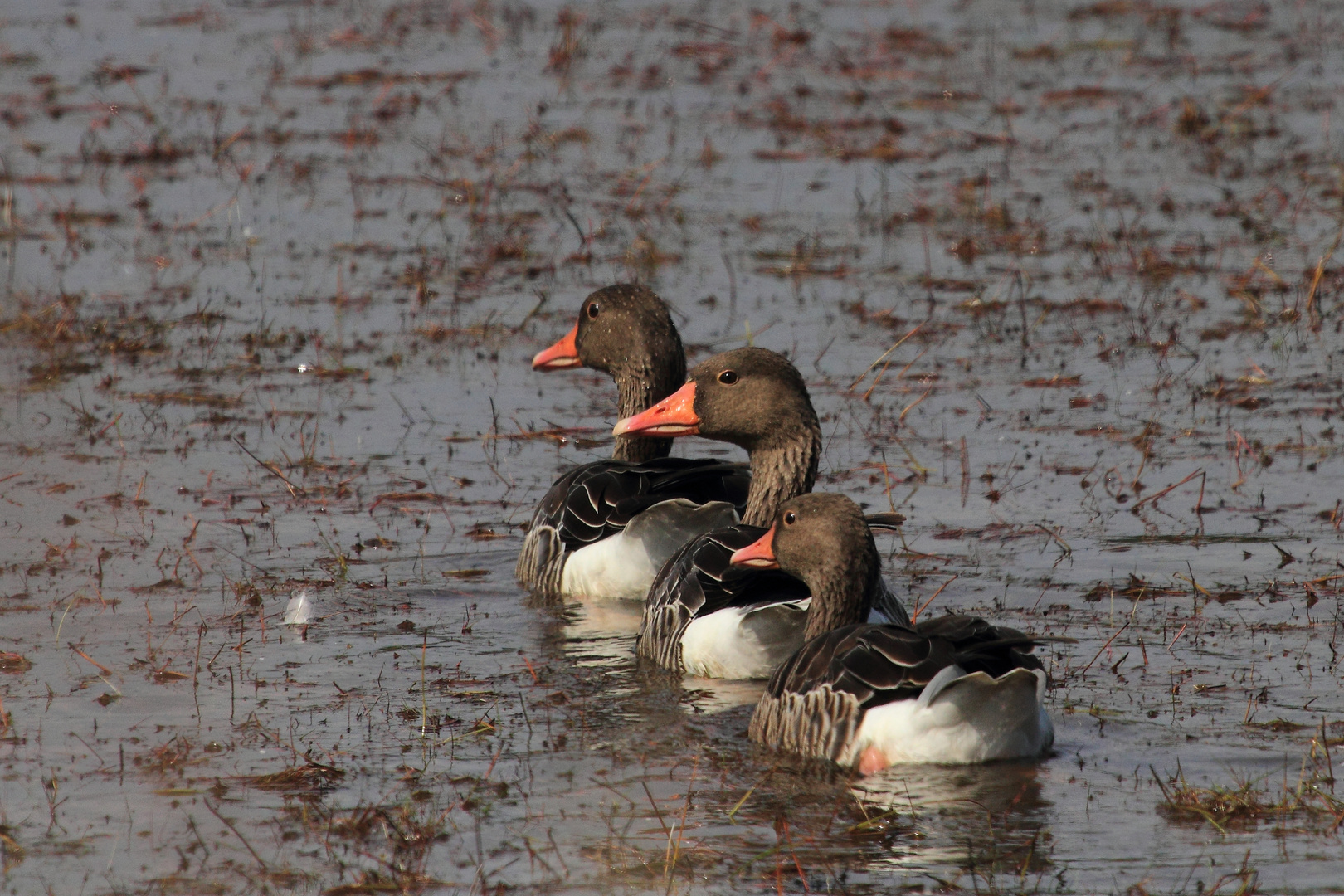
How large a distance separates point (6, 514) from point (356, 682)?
327cm

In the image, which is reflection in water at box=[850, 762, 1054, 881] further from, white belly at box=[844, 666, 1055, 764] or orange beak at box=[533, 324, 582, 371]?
orange beak at box=[533, 324, 582, 371]

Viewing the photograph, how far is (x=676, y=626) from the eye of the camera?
25.6 ft

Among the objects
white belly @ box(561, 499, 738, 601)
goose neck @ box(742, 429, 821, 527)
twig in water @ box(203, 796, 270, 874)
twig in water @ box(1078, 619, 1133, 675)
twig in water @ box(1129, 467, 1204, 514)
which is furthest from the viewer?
twig in water @ box(1129, 467, 1204, 514)

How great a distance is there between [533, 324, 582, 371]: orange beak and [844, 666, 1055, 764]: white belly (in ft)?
14.2

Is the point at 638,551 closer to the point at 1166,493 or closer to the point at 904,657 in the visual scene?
the point at 904,657

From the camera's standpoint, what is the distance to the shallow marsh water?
6.07m

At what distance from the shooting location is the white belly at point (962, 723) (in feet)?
20.7

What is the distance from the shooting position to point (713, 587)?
7770 mm

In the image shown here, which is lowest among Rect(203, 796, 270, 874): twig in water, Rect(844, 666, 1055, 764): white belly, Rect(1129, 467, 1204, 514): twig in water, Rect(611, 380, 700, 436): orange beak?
Rect(203, 796, 270, 874): twig in water

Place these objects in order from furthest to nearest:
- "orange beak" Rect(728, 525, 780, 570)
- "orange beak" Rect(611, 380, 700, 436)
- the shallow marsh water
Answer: "orange beak" Rect(611, 380, 700, 436) → "orange beak" Rect(728, 525, 780, 570) → the shallow marsh water

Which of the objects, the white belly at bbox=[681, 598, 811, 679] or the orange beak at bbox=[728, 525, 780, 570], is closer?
the orange beak at bbox=[728, 525, 780, 570]

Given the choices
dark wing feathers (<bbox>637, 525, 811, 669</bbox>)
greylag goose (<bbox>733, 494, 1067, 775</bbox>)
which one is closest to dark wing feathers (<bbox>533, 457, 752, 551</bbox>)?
dark wing feathers (<bbox>637, 525, 811, 669</bbox>)

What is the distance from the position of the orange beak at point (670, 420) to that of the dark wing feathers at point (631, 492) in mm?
234

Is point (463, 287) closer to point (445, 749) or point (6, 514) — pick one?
point (6, 514)
